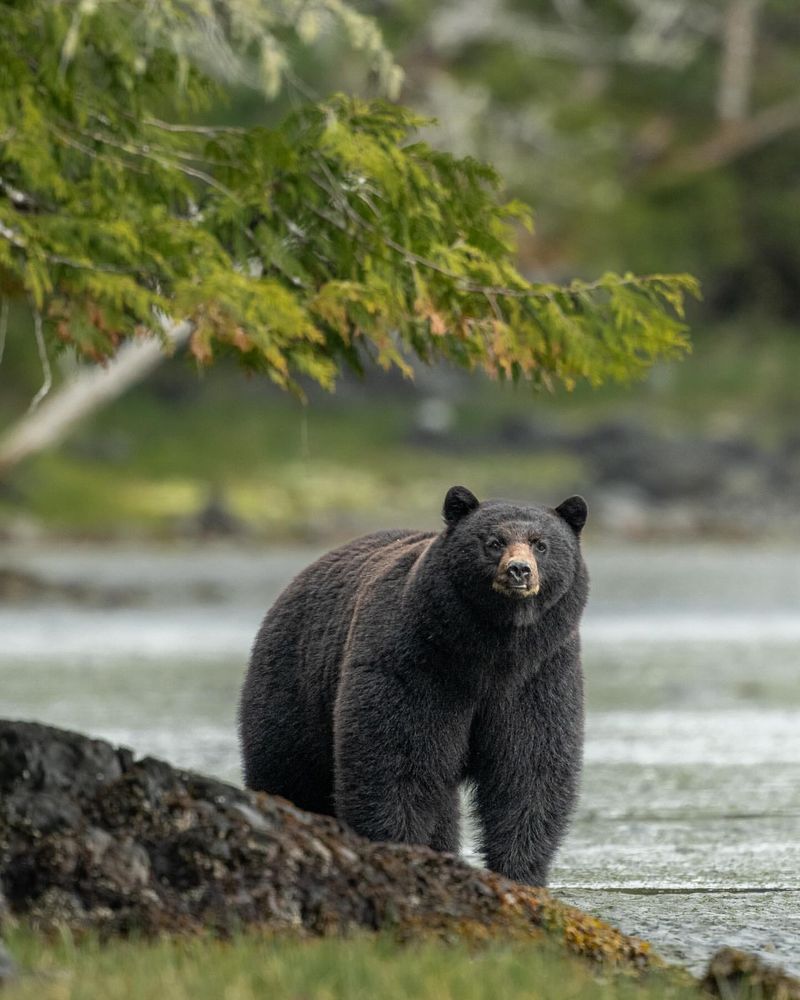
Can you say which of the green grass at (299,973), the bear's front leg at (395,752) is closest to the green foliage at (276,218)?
the bear's front leg at (395,752)

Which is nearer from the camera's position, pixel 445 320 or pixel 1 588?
pixel 445 320

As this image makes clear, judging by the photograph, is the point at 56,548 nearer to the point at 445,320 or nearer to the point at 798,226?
the point at 798,226

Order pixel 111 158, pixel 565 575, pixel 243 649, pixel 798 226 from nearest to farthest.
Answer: pixel 565 575, pixel 111 158, pixel 243 649, pixel 798 226

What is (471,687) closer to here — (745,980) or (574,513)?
(574,513)

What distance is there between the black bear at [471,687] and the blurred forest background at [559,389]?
23600 mm

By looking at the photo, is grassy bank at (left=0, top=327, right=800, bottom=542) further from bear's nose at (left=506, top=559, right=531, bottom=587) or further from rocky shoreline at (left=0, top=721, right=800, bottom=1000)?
rocky shoreline at (left=0, top=721, right=800, bottom=1000)

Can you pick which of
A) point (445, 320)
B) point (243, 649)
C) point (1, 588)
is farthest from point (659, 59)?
point (445, 320)

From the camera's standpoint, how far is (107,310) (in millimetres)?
8344

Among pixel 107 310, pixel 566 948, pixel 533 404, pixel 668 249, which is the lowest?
pixel 566 948

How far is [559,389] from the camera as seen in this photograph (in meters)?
43.5

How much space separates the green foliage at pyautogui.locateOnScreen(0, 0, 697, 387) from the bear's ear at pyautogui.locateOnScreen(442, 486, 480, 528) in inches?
30.9

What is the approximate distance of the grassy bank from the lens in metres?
40.0

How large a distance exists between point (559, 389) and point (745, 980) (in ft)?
123

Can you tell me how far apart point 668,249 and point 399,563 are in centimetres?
4079
